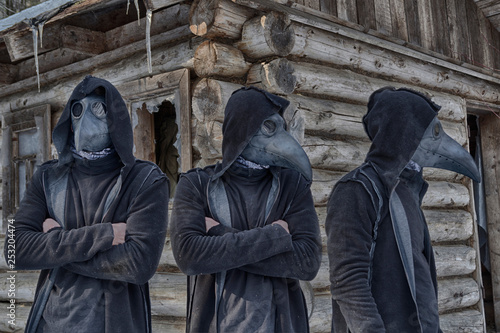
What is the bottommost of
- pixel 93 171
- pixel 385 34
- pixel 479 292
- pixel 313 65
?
pixel 479 292

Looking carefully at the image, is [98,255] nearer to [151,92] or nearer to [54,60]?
[151,92]

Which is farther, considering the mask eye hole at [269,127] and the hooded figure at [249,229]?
the mask eye hole at [269,127]

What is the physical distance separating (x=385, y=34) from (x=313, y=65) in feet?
4.98

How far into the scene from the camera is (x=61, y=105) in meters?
7.05

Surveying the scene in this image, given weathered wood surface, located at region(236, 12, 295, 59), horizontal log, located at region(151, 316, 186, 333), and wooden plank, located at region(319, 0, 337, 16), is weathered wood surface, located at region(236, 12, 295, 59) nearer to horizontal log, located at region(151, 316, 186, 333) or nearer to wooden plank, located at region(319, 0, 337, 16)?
wooden plank, located at region(319, 0, 337, 16)

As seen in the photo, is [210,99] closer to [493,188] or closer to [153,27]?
[153,27]

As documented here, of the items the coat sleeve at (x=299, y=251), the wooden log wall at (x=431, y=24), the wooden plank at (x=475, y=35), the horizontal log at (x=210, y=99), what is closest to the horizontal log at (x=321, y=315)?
the horizontal log at (x=210, y=99)

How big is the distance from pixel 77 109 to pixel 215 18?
2.24 m

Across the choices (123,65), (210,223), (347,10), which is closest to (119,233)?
(210,223)

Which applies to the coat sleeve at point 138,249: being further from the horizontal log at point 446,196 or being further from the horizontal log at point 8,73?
the horizontal log at point 8,73

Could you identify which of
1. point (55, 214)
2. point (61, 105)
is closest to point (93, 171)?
point (55, 214)

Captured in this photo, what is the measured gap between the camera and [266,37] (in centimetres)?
509

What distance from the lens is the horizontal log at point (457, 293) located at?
23.1ft

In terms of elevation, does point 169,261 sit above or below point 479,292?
above
